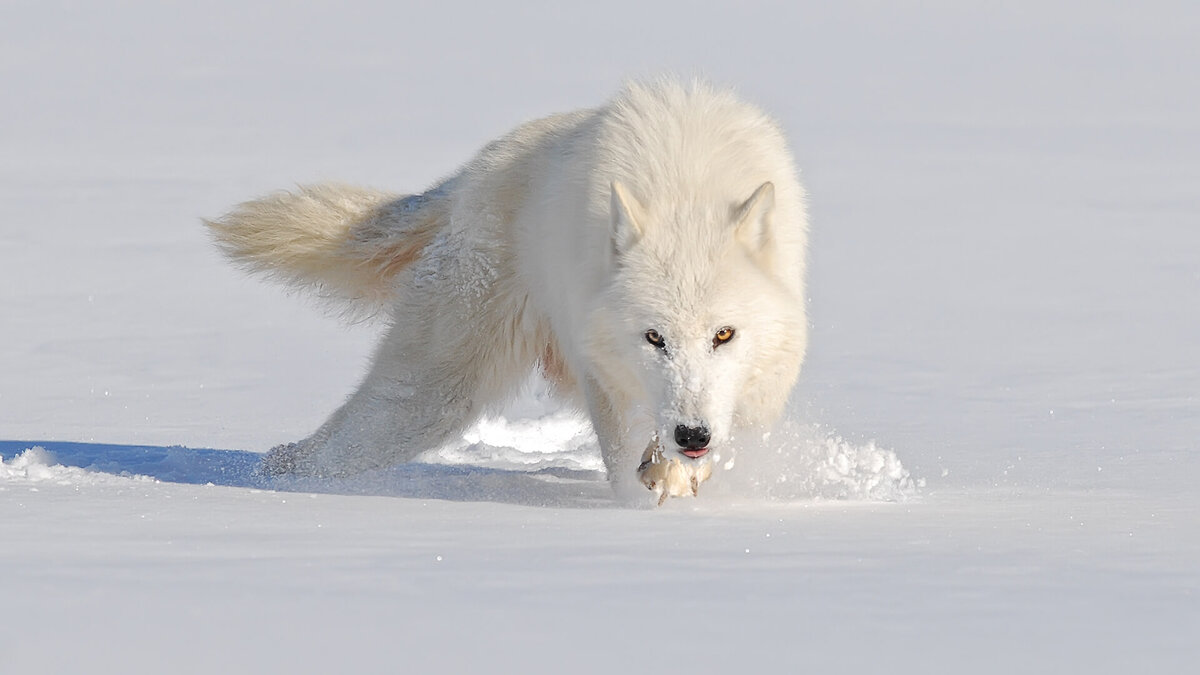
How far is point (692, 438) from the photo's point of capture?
4.84m

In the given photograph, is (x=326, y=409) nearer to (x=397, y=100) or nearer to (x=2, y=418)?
(x=2, y=418)

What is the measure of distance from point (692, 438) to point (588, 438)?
3.15m

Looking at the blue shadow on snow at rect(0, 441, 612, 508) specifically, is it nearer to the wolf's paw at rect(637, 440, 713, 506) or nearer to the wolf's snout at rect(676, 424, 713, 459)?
the wolf's paw at rect(637, 440, 713, 506)

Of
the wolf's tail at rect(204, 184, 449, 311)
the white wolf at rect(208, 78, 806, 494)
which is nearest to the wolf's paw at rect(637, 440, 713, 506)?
the white wolf at rect(208, 78, 806, 494)

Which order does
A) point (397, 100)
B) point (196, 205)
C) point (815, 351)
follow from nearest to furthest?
point (815, 351)
point (196, 205)
point (397, 100)

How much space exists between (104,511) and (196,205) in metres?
11.0

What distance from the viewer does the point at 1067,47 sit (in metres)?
25.3

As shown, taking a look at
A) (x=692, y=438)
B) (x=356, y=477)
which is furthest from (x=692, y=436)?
(x=356, y=477)

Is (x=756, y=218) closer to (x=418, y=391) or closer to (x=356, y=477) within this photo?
(x=418, y=391)

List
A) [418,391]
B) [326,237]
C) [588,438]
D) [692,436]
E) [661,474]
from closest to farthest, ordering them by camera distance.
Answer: [692,436] → [661,474] → [418,391] → [326,237] → [588,438]

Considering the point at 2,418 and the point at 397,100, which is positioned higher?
the point at 397,100

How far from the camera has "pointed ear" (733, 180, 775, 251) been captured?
5137mm

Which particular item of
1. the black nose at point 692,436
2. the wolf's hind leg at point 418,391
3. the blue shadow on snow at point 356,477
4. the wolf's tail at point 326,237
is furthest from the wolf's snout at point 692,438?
the wolf's tail at point 326,237

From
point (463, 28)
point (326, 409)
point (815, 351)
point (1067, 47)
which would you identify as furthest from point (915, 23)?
point (326, 409)
